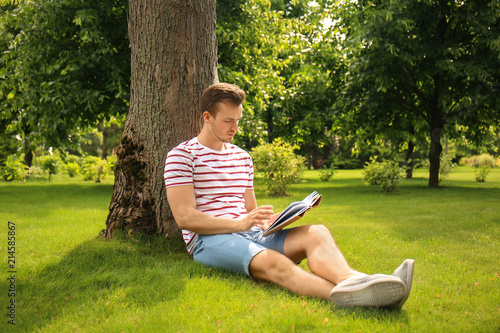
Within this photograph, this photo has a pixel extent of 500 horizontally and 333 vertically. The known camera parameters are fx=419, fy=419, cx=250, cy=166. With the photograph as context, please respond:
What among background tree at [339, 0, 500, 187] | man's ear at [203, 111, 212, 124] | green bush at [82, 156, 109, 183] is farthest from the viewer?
green bush at [82, 156, 109, 183]

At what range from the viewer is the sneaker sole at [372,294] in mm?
2713

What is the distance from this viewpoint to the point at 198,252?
12.4 feet

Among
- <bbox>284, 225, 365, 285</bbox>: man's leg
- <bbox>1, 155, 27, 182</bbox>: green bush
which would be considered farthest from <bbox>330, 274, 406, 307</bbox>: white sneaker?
<bbox>1, 155, 27, 182</bbox>: green bush

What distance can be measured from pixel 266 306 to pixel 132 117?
2727 millimetres

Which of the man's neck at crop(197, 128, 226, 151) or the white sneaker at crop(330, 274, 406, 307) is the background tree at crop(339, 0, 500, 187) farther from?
the white sneaker at crop(330, 274, 406, 307)

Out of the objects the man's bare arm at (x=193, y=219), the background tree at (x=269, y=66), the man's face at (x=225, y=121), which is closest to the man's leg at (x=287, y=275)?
the man's bare arm at (x=193, y=219)

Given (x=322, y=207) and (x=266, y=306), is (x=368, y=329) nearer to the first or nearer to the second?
(x=266, y=306)

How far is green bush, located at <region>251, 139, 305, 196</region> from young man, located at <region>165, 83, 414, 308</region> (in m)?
9.29

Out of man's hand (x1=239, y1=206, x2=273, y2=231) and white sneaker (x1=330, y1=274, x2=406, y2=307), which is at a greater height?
man's hand (x1=239, y1=206, x2=273, y2=231)

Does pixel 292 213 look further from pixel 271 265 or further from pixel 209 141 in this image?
pixel 209 141

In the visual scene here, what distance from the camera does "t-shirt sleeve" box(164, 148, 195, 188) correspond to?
3.53 m

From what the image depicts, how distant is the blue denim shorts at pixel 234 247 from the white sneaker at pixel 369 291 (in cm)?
74

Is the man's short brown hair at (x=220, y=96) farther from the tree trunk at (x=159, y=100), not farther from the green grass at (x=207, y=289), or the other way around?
the green grass at (x=207, y=289)

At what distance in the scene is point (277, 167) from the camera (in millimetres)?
13344
